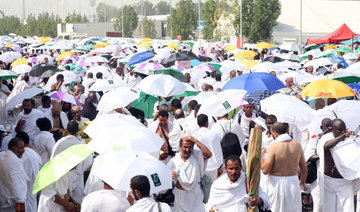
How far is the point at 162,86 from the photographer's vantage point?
1052 cm

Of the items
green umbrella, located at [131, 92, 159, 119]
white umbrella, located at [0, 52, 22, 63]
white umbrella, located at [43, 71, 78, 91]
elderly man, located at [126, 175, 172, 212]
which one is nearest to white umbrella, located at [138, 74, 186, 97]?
green umbrella, located at [131, 92, 159, 119]

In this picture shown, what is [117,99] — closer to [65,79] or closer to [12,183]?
[12,183]

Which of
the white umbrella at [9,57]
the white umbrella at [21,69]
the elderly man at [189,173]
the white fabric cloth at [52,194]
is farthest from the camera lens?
the white umbrella at [9,57]

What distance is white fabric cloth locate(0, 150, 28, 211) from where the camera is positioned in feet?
23.6

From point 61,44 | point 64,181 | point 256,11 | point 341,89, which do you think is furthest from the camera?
point 256,11

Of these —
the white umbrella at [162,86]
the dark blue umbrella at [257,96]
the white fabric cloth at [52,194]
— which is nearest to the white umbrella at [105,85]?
the white umbrella at [162,86]

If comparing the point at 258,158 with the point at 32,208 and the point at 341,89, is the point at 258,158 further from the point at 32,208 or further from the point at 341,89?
the point at 341,89

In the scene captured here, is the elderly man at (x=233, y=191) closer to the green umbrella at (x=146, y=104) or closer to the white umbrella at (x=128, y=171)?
the white umbrella at (x=128, y=171)

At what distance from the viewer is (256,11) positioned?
172ft

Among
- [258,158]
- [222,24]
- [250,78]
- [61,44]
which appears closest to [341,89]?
[250,78]

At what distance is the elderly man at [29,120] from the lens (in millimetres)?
9938

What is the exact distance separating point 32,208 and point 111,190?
2778mm

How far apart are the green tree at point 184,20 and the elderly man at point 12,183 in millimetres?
68031

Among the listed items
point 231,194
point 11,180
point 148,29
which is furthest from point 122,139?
point 148,29
